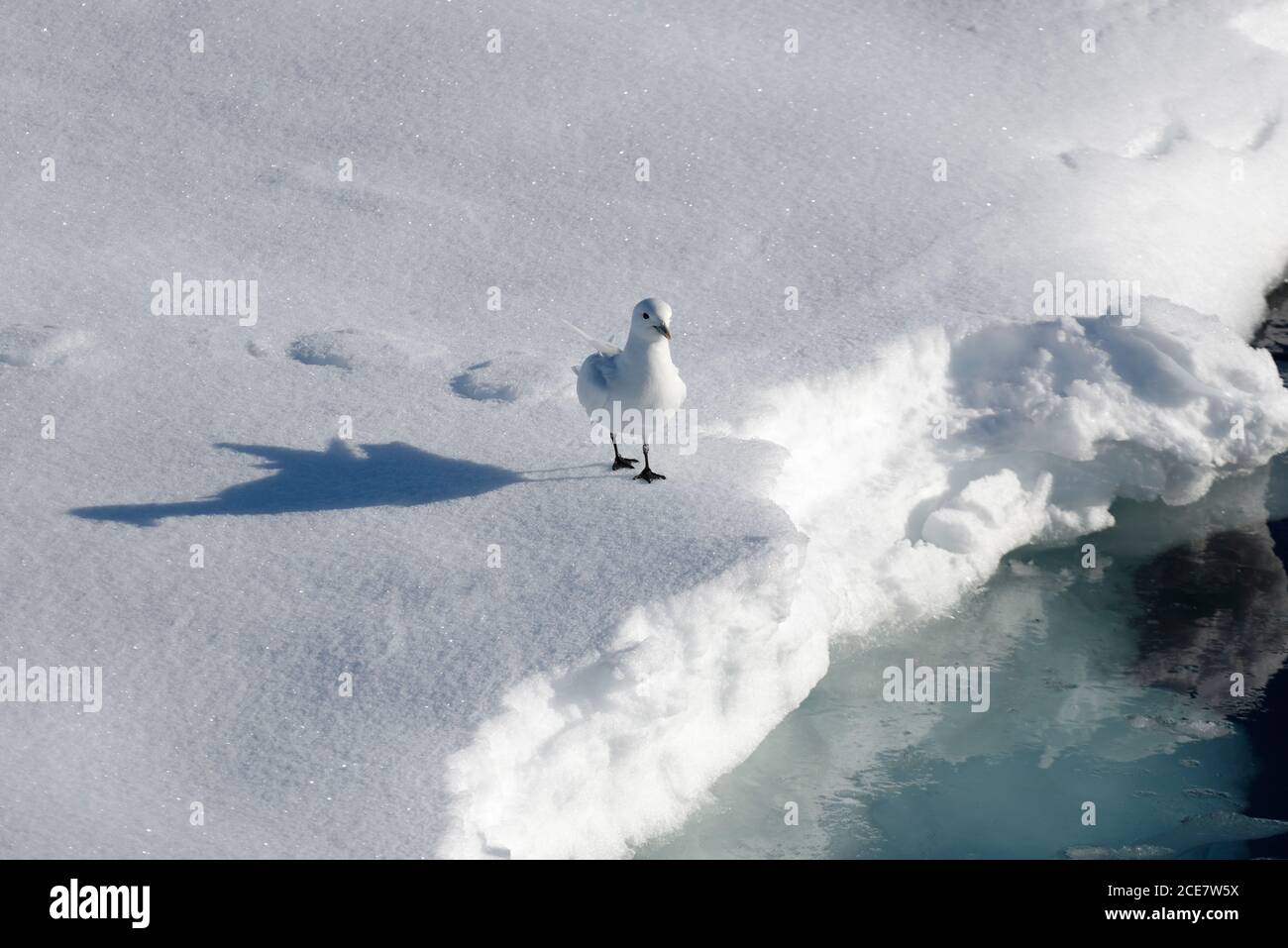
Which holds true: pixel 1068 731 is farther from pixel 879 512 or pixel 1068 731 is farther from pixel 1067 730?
pixel 879 512

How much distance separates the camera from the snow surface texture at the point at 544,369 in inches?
222

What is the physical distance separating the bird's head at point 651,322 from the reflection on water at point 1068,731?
1.88 m

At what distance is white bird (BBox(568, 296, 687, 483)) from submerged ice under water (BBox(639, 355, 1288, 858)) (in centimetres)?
163

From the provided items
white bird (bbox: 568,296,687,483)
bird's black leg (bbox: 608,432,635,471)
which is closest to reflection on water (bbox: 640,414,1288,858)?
bird's black leg (bbox: 608,432,635,471)

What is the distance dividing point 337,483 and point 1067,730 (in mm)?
3627

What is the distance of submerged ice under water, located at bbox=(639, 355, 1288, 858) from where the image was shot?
19.8ft

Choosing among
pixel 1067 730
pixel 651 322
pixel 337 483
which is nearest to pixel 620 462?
pixel 651 322

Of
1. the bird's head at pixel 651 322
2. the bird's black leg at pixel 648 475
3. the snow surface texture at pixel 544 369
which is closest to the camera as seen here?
the snow surface texture at pixel 544 369

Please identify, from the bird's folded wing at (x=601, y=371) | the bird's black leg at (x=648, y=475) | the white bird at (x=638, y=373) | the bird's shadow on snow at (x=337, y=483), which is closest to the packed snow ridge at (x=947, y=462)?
the bird's black leg at (x=648, y=475)

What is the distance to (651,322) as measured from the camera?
247 inches

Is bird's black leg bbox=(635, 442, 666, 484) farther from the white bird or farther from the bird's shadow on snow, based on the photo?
the bird's shadow on snow

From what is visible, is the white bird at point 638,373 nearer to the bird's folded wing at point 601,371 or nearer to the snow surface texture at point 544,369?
the bird's folded wing at point 601,371

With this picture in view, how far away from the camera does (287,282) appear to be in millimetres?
8195
